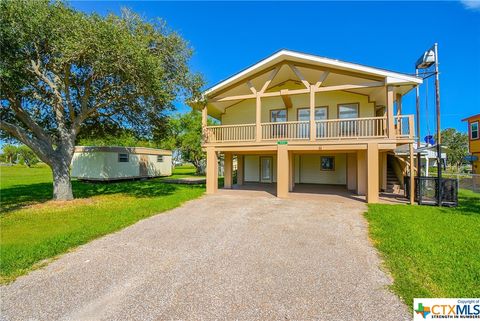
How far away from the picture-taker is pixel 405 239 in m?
4.95

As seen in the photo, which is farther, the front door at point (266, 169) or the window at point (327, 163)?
the front door at point (266, 169)

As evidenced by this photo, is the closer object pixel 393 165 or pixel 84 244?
pixel 84 244

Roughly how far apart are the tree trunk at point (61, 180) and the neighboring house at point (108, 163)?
7807mm

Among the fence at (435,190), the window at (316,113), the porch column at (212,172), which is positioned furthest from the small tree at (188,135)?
the fence at (435,190)

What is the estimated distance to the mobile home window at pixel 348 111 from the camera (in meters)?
12.7

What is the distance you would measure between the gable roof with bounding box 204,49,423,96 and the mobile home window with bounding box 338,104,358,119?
308 cm

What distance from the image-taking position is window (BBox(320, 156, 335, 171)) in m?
14.7

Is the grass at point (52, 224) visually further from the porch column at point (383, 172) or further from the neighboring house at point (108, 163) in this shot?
the porch column at point (383, 172)

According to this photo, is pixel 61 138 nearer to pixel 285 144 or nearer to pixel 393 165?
pixel 285 144

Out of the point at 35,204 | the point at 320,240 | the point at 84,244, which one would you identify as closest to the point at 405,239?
the point at 320,240

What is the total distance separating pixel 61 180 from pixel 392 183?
16.6m

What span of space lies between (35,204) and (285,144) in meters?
10.4

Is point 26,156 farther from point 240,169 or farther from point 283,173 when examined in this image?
point 283,173

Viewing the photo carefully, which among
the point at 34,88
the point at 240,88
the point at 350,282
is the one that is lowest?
the point at 350,282
